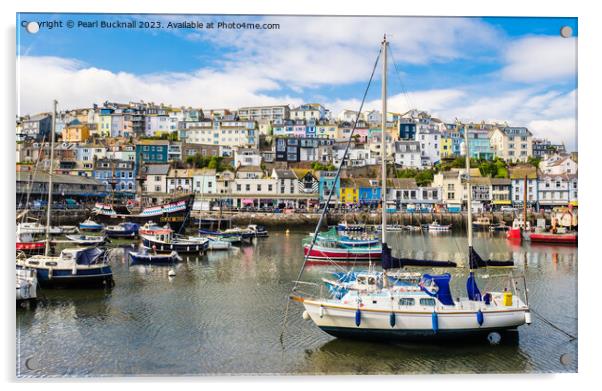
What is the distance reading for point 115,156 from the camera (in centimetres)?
4316

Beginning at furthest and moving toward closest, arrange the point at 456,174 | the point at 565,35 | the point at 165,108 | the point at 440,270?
the point at 165,108
the point at 456,174
the point at 440,270
the point at 565,35

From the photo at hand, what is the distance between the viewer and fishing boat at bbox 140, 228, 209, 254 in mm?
18531

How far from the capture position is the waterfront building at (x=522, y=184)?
34.5 meters

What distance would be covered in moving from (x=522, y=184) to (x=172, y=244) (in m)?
27.0

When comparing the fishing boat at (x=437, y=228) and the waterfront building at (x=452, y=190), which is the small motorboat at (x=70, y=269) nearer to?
the fishing boat at (x=437, y=228)

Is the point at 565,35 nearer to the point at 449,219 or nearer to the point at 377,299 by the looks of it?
the point at 377,299

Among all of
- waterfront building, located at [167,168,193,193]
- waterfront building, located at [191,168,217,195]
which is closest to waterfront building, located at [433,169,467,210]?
waterfront building, located at [191,168,217,195]

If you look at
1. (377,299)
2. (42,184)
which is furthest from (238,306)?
(42,184)

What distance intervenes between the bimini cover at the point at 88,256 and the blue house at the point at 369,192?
27.0m

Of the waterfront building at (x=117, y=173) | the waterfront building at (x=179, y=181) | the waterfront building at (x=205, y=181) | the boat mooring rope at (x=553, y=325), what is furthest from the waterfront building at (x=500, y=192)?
the boat mooring rope at (x=553, y=325)

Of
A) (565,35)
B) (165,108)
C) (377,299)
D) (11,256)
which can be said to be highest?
(165,108)

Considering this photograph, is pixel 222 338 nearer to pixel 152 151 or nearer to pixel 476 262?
pixel 476 262

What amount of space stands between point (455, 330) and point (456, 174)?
32455 mm

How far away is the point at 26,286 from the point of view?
1027 centimetres
